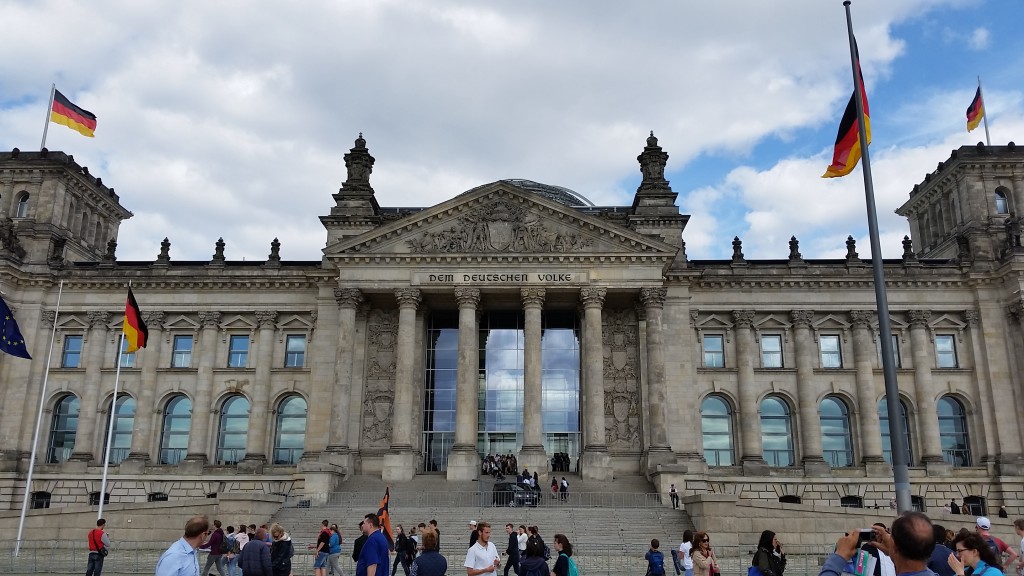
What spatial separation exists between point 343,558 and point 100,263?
33405 mm

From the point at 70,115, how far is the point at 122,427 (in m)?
19.5

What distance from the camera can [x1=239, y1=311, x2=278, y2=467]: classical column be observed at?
164 feet

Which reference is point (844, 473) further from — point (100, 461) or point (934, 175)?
point (100, 461)

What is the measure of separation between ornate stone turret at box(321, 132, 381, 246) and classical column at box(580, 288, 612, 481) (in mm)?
14736

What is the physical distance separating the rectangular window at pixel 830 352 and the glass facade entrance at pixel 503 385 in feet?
50.3

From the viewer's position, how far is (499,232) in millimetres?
48469

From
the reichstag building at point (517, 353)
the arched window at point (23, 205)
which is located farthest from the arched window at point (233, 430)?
the arched window at point (23, 205)

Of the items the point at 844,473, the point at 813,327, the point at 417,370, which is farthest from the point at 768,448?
the point at 417,370

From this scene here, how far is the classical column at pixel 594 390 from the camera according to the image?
1742 inches

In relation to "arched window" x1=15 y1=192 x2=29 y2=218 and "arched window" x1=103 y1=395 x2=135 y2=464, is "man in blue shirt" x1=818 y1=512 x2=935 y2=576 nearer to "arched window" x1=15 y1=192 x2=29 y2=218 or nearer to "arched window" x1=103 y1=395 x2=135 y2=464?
"arched window" x1=103 y1=395 x2=135 y2=464

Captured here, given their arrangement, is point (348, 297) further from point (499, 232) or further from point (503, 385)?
point (503, 385)

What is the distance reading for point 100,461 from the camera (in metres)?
51.0

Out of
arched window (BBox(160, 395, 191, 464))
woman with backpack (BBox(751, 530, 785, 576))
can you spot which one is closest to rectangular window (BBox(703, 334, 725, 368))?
arched window (BBox(160, 395, 191, 464))

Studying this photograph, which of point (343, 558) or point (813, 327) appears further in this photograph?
point (813, 327)
